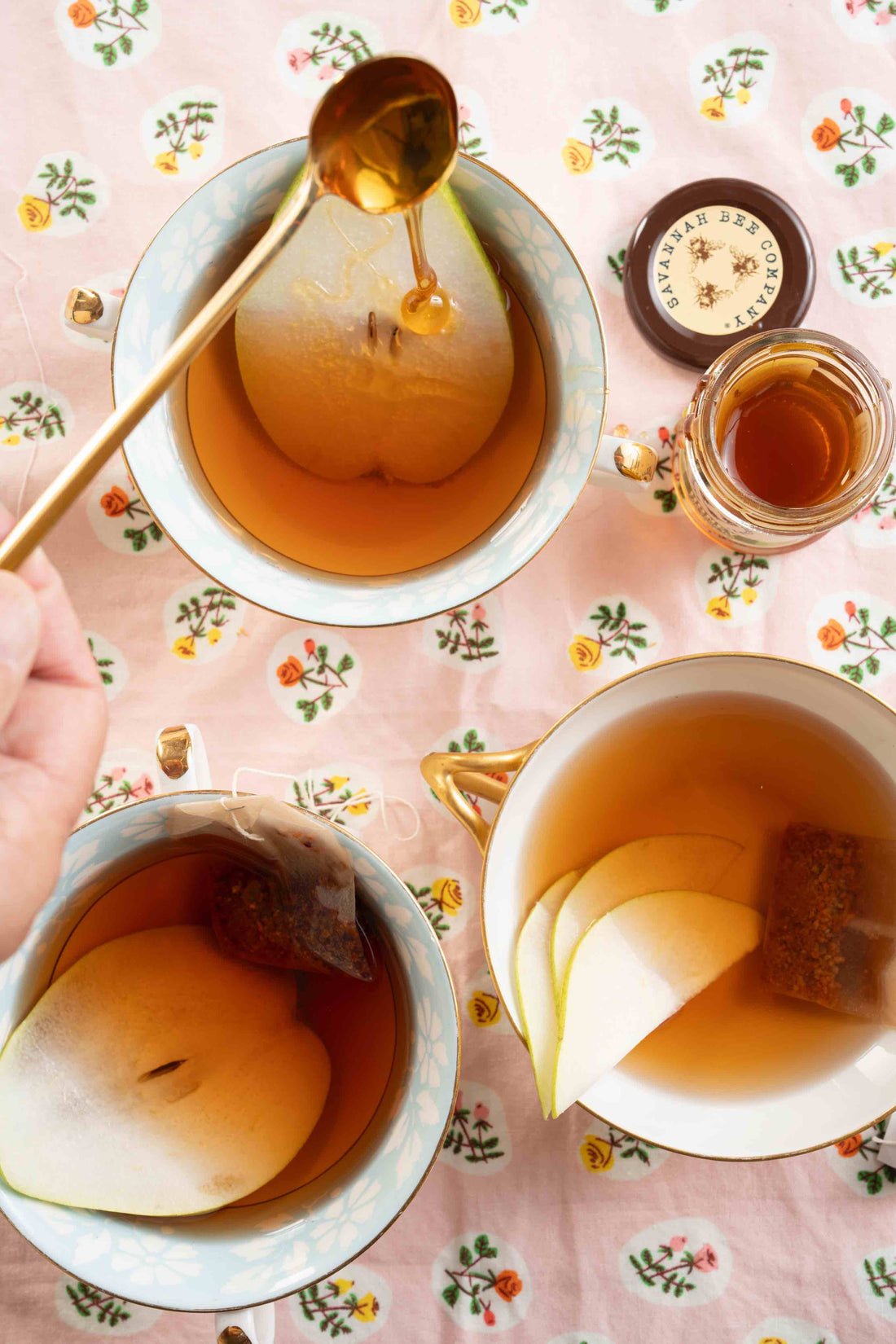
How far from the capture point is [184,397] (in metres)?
0.73

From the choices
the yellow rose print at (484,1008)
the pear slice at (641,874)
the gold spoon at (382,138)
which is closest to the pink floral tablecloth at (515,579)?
the yellow rose print at (484,1008)

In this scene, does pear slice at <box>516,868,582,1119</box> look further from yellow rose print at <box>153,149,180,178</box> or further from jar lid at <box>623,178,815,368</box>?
yellow rose print at <box>153,149,180,178</box>

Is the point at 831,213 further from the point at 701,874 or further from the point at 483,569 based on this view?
the point at 701,874

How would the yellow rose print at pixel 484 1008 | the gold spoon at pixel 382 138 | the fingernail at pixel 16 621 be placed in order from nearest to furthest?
1. the fingernail at pixel 16 621
2. the gold spoon at pixel 382 138
3. the yellow rose print at pixel 484 1008

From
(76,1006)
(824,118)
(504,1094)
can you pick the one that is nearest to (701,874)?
(504,1094)

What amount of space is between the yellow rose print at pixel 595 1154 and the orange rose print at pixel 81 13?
3.29ft

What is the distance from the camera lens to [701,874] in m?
0.79

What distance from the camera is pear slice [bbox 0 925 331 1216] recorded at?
0.65m

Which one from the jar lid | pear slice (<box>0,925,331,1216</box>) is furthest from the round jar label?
pear slice (<box>0,925,331,1216</box>)

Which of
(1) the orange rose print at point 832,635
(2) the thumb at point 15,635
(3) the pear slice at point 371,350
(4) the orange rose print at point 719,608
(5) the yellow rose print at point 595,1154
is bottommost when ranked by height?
(5) the yellow rose print at point 595,1154

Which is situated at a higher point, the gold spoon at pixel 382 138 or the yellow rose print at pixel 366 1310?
the gold spoon at pixel 382 138

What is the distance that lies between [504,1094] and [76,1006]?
344mm

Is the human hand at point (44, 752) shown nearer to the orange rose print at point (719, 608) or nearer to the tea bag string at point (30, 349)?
the tea bag string at point (30, 349)

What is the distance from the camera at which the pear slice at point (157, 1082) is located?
0.65 meters
